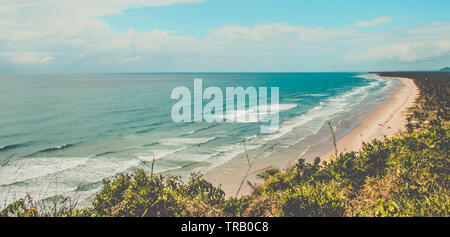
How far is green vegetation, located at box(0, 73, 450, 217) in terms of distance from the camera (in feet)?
16.9

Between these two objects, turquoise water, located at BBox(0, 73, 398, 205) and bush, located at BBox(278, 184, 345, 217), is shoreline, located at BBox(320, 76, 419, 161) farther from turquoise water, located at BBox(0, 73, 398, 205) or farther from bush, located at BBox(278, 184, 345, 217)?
bush, located at BBox(278, 184, 345, 217)

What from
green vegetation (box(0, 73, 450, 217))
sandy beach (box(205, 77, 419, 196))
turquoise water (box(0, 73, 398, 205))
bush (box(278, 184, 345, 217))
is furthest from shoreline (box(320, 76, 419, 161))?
bush (box(278, 184, 345, 217))

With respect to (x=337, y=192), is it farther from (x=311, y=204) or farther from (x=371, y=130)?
(x=371, y=130)

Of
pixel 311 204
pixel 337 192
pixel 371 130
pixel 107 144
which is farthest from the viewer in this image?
pixel 371 130

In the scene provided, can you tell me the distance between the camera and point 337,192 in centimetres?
646

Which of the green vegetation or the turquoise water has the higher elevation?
the green vegetation

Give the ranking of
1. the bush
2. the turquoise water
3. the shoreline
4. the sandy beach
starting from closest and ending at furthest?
the bush < the sandy beach < the turquoise water < the shoreline

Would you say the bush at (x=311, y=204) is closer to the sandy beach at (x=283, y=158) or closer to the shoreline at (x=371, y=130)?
the sandy beach at (x=283, y=158)

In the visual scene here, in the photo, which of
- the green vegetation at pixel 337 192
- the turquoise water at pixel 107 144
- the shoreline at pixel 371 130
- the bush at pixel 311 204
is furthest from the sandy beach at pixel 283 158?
the bush at pixel 311 204

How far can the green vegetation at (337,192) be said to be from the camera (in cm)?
516

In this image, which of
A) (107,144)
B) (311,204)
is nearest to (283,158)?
(311,204)

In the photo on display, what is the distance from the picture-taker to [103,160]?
16797 millimetres
